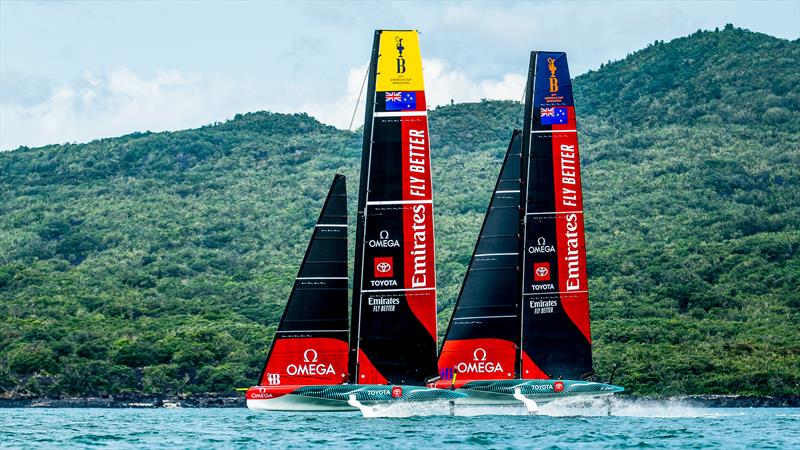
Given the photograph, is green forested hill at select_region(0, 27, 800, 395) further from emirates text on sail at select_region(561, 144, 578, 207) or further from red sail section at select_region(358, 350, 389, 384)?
red sail section at select_region(358, 350, 389, 384)

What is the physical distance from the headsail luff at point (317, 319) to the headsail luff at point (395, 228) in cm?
62

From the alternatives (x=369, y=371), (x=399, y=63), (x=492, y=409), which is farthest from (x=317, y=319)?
(x=399, y=63)

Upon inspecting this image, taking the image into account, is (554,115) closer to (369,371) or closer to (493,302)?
(493,302)

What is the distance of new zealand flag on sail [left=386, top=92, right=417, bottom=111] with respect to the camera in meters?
47.6

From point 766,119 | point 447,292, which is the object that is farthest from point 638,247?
point 766,119

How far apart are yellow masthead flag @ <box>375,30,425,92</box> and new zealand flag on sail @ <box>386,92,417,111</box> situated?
156mm

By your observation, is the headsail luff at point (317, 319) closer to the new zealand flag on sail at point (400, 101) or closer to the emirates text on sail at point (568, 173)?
the new zealand flag on sail at point (400, 101)

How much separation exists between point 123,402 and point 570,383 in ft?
122

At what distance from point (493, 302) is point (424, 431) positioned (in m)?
7.02

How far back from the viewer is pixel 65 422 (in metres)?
55.9

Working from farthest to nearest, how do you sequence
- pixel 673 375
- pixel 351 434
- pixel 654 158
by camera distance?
pixel 654 158 < pixel 673 375 < pixel 351 434

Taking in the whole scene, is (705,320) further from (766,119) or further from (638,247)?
(766,119)

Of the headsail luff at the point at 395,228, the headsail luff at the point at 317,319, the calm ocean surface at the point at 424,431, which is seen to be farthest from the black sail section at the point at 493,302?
the headsail luff at the point at 317,319

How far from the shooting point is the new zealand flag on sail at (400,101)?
156ft
